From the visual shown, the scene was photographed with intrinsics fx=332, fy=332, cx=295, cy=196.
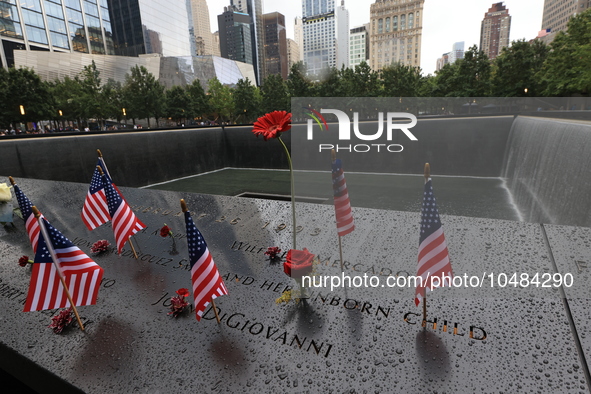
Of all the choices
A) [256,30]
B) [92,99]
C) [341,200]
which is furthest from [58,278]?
[256,30]

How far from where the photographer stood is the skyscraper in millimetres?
76812

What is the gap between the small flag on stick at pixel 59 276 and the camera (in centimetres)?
226

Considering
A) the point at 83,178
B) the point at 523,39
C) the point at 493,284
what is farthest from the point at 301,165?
the point at 523,39

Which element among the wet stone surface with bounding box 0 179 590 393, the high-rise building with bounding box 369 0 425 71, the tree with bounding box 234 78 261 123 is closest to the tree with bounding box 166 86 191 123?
the tree with bounding box 234 78 261 123

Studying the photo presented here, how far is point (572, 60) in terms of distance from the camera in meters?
24.6

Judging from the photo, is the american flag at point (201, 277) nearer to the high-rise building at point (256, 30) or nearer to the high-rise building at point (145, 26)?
the high-rise building at point (145, 26)

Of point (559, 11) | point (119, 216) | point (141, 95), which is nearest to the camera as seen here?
point (119, 216)

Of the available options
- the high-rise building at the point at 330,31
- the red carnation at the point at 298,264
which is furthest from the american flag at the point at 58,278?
the high-rise building at the point at 330,31

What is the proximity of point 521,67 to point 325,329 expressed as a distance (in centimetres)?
3718

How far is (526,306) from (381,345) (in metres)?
1.08

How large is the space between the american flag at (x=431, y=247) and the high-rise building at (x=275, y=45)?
16704 centimetres

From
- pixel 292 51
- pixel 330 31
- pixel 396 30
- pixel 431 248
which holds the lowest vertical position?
pixel 431 248

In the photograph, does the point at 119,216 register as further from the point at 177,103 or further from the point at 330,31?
the point at 330,31

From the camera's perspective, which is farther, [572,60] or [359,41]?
[359,41]
